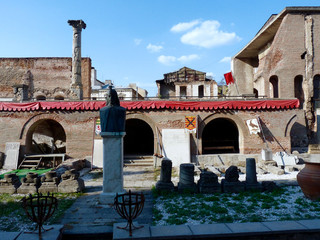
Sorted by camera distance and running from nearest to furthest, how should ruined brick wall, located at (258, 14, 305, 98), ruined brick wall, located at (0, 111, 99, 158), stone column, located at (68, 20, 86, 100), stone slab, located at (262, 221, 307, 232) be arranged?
stone slab, located at (262, 221, 307, 232), ruined brick wall, located at (0, 111, 99, 158), ruined brick wall, located at (258, 14, 305, 98), stone column, located at (68, 20, 86, 100)

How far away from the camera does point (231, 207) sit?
19.4 ft

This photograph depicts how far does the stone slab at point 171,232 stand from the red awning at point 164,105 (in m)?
9.36

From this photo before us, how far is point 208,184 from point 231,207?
1444 millimetres

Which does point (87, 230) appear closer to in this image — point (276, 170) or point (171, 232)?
point (171, 232)

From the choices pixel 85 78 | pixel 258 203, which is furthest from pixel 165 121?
pixel 85 78

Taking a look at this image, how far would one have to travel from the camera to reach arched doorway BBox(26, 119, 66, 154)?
13.7 meters

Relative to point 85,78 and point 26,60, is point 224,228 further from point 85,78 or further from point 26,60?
point 26,60

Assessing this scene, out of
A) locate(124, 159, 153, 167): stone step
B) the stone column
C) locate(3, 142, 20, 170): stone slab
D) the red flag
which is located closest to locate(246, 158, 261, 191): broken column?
locate(124, 159, 153, 167): stone step

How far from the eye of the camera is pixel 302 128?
54.1 ft

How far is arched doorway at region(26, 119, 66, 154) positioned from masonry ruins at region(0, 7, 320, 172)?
0.06 m

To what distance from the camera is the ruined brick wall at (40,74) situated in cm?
2298

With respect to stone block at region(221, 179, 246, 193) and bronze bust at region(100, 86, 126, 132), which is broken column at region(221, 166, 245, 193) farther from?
bronze bust at region(100, 86, 126, 132)

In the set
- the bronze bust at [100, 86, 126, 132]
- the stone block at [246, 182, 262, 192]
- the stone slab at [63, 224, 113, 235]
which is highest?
the bronze bust at [100, 86, 126, 132]

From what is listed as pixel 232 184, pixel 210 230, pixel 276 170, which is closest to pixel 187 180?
pixel 232 184
